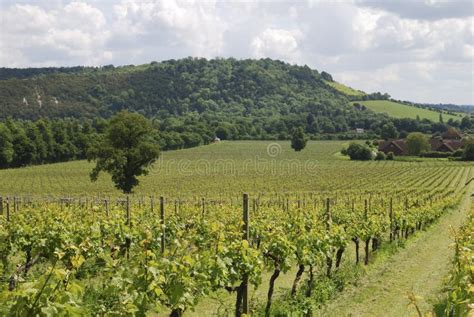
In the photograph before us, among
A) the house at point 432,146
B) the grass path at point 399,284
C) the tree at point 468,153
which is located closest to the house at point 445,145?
the house at point 432,146

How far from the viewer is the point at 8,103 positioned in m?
168

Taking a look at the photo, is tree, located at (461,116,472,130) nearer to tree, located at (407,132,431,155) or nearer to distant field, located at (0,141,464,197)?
tree, located at (407,132,431,155)

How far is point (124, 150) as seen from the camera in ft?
140

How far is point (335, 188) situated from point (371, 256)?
1446 inches

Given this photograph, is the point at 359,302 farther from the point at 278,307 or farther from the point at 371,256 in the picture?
the point at 371,256

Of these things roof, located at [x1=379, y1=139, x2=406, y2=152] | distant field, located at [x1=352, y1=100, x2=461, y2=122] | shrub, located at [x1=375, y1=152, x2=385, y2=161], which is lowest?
shrub, located at [x1=375, y1=152, x2=385, y2=161]

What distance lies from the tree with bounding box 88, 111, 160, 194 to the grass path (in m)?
26.2

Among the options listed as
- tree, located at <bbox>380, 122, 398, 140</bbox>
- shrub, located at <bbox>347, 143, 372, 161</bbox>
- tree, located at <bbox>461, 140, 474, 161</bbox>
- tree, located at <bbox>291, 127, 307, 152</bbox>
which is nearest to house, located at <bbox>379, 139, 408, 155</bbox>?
shrub, located at <bbox>347, 143, 372, 161</bbox>

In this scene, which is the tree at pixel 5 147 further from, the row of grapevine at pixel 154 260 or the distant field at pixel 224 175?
the row of grapevine at pixel 154 260

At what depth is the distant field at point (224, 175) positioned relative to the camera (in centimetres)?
5344

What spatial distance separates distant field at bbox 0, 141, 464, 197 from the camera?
53438mm

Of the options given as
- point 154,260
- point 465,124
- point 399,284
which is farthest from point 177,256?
point 465,124

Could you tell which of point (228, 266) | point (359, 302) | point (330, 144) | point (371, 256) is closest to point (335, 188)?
point (371, 256)

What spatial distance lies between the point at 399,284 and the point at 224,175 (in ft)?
178
